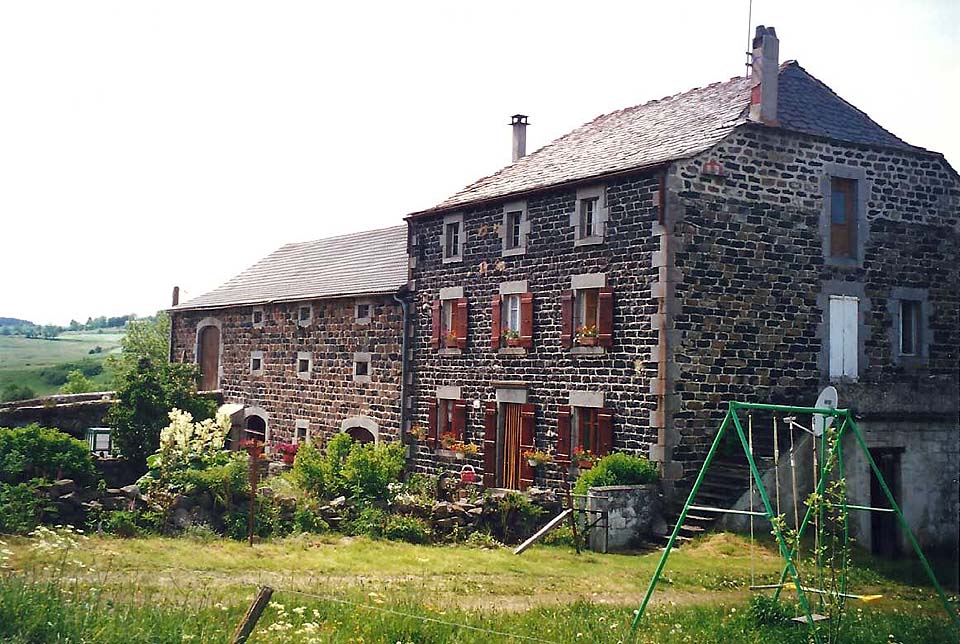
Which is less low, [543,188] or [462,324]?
[543,188]

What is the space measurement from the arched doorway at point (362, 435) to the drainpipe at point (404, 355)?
1.44 meters

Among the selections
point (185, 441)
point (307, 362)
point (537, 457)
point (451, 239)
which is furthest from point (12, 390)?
point (307, 362)

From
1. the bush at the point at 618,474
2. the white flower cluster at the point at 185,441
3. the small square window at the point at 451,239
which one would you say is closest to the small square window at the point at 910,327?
the bush at the point at 618,474

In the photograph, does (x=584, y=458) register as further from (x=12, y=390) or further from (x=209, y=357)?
(x=209, y=357)

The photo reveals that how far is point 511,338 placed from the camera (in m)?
21.5

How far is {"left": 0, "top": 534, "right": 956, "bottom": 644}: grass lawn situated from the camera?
1003 cm

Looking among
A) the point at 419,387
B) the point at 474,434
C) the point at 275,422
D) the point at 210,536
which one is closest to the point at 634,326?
the point at 474,434

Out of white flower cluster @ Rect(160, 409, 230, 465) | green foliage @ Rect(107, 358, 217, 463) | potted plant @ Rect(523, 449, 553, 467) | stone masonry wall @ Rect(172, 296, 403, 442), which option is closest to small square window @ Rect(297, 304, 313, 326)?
stone masonry wall @ Rect(172, 296, 403, 442)

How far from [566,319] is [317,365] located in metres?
9.65

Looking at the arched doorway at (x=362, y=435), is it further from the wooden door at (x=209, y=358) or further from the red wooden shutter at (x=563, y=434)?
the wooden door at (x=209, y=358)

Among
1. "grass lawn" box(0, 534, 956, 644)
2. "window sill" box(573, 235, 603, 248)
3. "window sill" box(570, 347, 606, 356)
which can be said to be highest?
"window sill" box(573, 235, 603, 248)

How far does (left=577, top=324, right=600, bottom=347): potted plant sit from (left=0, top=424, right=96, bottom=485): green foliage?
361 inches

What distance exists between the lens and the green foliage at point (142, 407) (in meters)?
20.0

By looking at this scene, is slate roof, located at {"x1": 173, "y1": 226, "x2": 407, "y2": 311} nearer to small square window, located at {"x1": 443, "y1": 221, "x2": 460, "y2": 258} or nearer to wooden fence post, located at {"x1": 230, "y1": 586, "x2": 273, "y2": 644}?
small square window, located at {"x1": 443, "y1": 221, "x2": 460, "y2": 258}
